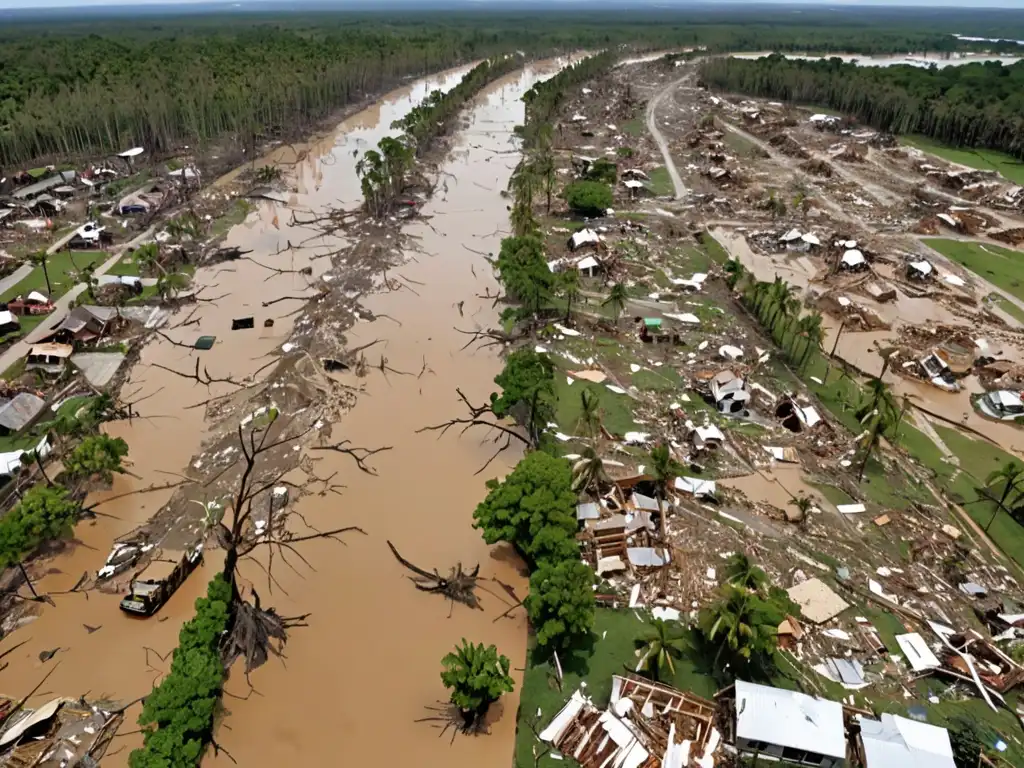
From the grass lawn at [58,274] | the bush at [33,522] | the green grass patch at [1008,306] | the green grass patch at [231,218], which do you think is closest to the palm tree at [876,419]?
the green grass patch at [1008,306]

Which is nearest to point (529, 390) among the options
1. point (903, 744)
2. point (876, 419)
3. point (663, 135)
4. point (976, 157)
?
point (876, 419)

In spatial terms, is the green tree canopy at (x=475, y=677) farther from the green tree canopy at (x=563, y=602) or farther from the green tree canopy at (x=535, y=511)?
the green tree canopy at (x=535, y=511)

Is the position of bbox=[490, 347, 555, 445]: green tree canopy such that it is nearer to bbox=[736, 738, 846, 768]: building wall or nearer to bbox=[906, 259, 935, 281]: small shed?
bbox=[736, 738, 846, 768]: building wall

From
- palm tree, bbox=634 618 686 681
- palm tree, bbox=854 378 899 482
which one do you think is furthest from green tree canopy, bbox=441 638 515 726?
palm tree, bbox=854 378 899 482

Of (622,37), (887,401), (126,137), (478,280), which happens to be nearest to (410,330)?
(478,280)

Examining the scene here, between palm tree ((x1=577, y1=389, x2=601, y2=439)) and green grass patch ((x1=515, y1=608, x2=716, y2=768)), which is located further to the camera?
palm tree ((x1=577, y1=389, x2=601, y2=439))

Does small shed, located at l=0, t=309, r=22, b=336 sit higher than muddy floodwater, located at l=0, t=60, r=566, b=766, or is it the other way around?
small shed, located at l=0, t=309, r=22, b=336

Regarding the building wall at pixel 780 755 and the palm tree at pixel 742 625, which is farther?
the palm tree at pixel 742 625

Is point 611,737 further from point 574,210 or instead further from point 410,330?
point 574,210
